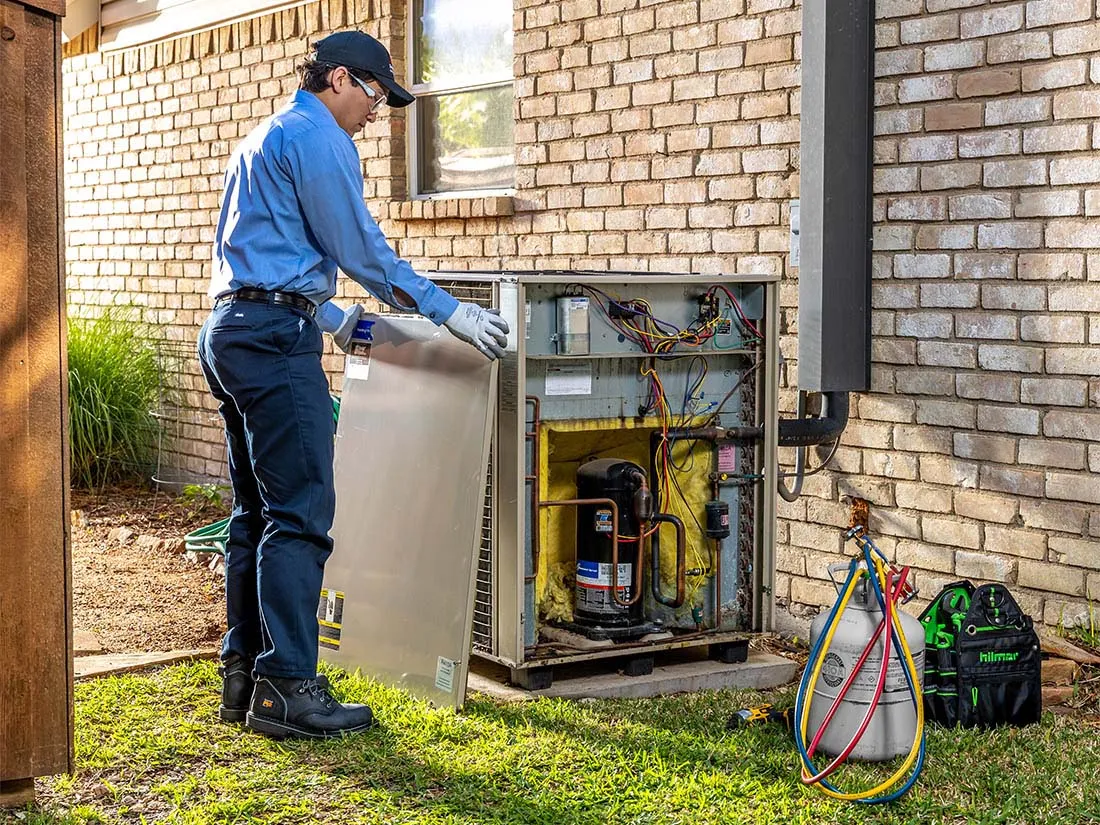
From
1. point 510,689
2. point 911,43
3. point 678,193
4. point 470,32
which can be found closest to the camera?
point 510,689

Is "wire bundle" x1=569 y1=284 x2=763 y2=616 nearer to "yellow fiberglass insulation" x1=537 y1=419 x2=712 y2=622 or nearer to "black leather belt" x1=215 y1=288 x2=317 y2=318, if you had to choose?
"yellow fiberglass insulation" x1=537 y1=419 x2=712 y2=622

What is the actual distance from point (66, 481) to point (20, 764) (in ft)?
2.55

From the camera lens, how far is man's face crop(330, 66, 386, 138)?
4836 millimetres

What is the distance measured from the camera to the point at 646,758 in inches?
175

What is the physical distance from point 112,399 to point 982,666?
23.5 ft

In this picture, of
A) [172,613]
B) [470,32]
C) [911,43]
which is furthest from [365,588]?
[470,32]

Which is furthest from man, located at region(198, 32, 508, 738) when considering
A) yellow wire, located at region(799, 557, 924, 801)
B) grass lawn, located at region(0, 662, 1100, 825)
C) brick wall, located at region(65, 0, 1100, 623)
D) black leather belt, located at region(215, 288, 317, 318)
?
brick wall, located at region(65, 0, 1100, 623)

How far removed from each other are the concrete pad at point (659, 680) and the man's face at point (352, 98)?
2018 mm

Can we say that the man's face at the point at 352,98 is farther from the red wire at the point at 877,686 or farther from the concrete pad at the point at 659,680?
the red wire at the point at 877,686

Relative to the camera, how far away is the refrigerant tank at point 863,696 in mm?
4398

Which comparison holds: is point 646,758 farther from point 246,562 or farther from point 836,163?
point 836,163

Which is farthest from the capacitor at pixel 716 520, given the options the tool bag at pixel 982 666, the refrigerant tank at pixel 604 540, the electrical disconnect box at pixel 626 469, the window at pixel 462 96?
the window at pixel 462 96

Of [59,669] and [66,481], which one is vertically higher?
[66,481]

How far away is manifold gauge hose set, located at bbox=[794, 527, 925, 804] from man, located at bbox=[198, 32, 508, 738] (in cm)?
139
